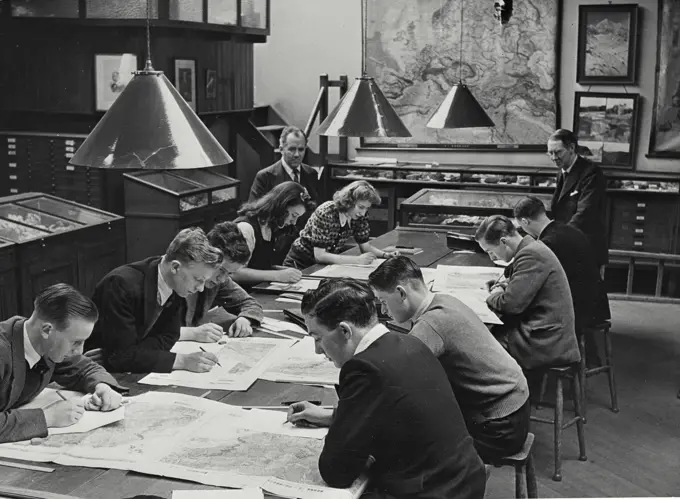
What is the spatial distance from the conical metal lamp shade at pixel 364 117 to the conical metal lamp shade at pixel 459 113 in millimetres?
1366

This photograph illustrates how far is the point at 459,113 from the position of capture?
6.59 metres

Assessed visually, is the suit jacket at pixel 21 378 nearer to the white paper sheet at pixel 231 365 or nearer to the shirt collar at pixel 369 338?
the white paper sheet at pixel 231 365

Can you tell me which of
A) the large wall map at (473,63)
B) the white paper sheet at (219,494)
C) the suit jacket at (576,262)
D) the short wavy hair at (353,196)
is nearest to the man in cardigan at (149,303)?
the white paper sheet at (219,494)

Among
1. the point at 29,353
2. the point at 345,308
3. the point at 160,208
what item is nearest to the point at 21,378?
the point at 29,353

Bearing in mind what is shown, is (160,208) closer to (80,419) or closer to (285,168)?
(285,168)

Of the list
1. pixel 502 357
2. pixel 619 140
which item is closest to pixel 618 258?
pixel 619 140

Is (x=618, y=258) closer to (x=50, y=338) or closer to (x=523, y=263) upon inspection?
(x=523, y=263)

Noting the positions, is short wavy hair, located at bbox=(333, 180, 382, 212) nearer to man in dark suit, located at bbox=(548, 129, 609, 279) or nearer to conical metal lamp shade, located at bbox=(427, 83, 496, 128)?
conical metal lamp shade, located at bbox=(427, 83, 496, 128)

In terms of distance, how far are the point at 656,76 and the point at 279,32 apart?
4.53 m

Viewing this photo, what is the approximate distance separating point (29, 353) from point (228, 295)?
5.48 ft

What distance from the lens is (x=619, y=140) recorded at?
Answer: 9.91 m

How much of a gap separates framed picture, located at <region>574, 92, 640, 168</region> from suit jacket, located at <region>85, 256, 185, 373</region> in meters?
6.95

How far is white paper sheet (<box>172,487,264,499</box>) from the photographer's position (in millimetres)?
2521

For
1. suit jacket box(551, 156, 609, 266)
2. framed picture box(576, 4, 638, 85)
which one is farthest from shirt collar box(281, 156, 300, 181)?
framed picture box(576, 4, 638, 85)
